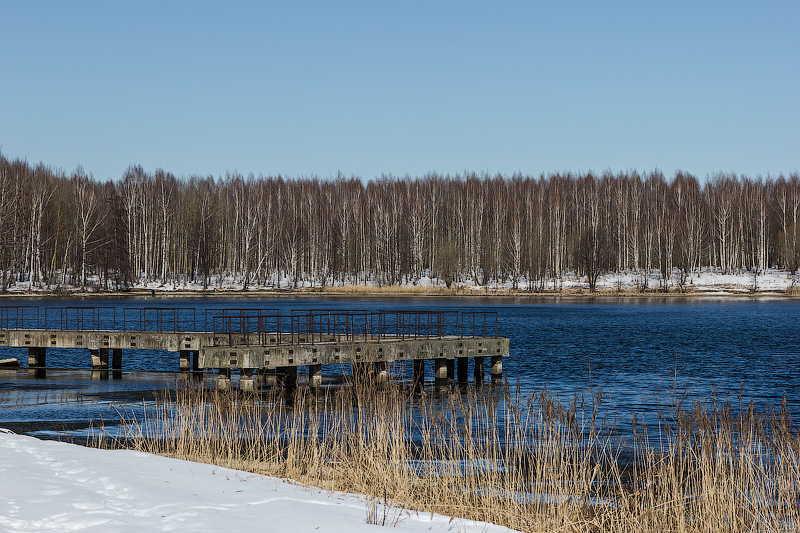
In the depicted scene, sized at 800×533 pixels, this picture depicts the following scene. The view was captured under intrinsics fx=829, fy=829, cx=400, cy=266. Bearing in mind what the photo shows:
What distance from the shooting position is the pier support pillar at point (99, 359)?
104 ft

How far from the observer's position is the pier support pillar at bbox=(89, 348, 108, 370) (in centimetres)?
3183

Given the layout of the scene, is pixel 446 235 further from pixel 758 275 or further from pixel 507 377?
pixel 507 377

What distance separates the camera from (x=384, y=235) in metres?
97.7

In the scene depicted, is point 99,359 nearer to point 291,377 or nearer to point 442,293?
point 291,377

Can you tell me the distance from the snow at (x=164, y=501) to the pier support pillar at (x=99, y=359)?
21.4 m

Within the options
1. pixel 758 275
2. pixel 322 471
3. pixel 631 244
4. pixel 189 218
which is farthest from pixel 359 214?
pixel 322 471

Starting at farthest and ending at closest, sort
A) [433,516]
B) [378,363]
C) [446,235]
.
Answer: [446,235]
[378,363]
[433,516]

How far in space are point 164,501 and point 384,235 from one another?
89.1 m

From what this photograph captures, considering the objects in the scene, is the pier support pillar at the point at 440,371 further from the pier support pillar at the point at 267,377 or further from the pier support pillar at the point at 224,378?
the pier support pillar at the point at 224,378

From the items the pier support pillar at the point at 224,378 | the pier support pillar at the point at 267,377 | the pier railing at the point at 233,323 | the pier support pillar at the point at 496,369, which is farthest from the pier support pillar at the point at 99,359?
the pier support pillar at the point at 496,369

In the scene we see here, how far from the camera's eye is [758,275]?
94.2 m

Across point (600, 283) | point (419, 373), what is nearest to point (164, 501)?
point (419, 373)

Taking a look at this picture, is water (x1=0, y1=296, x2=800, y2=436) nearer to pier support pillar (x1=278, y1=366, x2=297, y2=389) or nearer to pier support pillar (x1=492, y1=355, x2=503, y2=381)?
pier support pillar (x1=492, y1=355, x2=503, y2=381)

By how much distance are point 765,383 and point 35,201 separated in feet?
244
